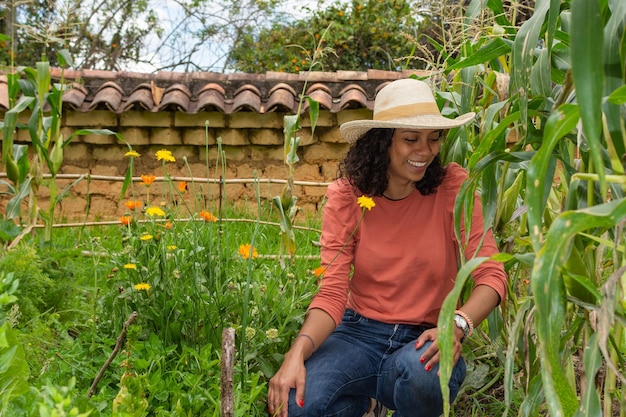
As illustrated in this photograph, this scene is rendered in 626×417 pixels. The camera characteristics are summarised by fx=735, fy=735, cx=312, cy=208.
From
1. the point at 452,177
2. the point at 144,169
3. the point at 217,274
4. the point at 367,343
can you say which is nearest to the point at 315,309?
the point at 367,343

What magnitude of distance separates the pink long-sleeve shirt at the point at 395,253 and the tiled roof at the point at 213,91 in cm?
262

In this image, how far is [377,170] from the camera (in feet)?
7.97

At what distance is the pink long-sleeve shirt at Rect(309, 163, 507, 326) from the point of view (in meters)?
2.37

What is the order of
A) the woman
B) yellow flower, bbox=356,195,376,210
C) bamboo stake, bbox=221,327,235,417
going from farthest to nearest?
yellow flower, bbox=356,195,376,210 → the woman → bamboo stake, bbox=221,327,235,417

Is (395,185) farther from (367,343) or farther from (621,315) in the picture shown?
(621,315)

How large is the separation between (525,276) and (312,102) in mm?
1240

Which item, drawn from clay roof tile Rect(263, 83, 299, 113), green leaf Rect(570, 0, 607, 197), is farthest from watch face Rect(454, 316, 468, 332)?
clay roof tile Rect(263, 83, 299, 113)

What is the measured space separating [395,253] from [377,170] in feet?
0.92

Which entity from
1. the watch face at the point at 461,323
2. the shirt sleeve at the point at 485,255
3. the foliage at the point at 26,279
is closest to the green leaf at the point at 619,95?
the shirt sleeve at the point at 485,255

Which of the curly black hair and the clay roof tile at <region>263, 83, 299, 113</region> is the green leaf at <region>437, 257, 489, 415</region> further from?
the clay roof tile at <region>263, 83, 299, 113</region>

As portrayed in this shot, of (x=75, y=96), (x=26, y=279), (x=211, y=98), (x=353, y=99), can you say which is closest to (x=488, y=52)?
(x=26, y=279)

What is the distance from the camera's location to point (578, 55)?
105cm

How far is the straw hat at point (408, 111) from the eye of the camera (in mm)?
2205

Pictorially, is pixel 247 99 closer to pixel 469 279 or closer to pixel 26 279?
pixel 26 279
